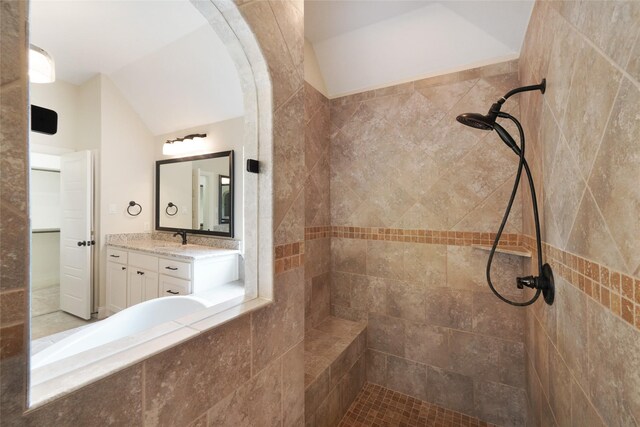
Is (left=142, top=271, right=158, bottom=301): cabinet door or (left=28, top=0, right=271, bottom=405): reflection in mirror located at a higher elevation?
(left=28, top=0, right=271, bottom=405): reflection in mirror

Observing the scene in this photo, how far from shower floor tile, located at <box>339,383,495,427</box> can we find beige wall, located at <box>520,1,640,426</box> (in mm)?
790

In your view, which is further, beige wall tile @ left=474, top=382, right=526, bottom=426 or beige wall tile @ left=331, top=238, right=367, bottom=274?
beige wall tile @ left=331, top=238, right=367, bottom=274

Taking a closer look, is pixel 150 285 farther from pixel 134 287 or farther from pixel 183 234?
pixel 183 234

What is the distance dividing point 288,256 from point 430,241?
1.22m

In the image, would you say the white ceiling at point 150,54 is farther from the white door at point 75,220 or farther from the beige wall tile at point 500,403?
the beige wall tile at point 500,403

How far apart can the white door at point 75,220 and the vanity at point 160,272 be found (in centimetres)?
20

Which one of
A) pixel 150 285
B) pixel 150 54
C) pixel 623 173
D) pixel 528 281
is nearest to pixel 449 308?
pixel 528 281

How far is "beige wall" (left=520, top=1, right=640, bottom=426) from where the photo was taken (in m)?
0.53

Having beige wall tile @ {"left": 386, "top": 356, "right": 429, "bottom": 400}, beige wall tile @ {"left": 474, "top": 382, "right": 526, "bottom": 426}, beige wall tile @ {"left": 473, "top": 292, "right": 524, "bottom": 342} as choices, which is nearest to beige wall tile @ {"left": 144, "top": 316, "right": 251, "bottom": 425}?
beige wall tile @ {"left": 386, "top": 356, "right": 429, "bottom": 400}

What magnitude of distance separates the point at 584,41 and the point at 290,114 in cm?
98

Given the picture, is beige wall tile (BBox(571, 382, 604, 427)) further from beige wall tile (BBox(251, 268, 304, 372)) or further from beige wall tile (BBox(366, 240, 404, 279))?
beige wall tile (BBox(366, 240, 404, 279))

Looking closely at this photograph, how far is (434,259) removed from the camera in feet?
6.02

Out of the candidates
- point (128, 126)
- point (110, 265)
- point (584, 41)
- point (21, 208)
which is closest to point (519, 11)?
point (584, 41)

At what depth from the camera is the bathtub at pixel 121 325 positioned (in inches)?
44.1
